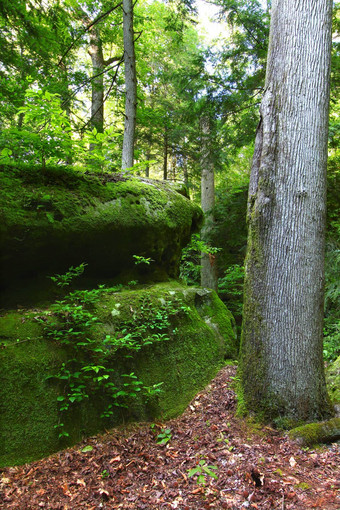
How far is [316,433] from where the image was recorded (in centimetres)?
274

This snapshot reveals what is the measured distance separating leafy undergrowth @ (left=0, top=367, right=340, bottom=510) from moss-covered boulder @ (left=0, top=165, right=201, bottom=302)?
2.20 meters

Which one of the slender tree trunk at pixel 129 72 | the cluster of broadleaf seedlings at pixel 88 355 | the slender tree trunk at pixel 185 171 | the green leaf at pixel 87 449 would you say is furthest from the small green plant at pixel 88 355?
the slender tree trunk at pixel 185 171

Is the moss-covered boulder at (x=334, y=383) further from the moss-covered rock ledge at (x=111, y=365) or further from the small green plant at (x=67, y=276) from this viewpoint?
the small green plant at (x=67, y=276)

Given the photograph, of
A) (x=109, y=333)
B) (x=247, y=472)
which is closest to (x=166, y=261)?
(x=109, y=333)

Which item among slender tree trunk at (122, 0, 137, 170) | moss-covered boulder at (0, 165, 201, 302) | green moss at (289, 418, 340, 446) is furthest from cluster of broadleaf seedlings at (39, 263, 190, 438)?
slender tree trunk at (122, 0, 137, 170)

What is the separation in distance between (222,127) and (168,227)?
16.1ft

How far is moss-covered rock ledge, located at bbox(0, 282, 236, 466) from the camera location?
262cm

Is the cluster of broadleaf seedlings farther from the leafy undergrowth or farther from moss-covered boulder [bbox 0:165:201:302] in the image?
moss-covered boulder [bbox 0:165:201:302]

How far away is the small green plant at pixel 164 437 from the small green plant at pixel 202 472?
1.70 ft

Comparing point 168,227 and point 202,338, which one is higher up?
point 168,227

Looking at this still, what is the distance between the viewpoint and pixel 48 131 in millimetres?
3412

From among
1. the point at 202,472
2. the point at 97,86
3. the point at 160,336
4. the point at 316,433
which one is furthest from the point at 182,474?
the point at 97,86

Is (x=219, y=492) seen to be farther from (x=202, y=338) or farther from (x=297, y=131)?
(x=297, y=131)

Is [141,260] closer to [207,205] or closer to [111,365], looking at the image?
[111,365]
